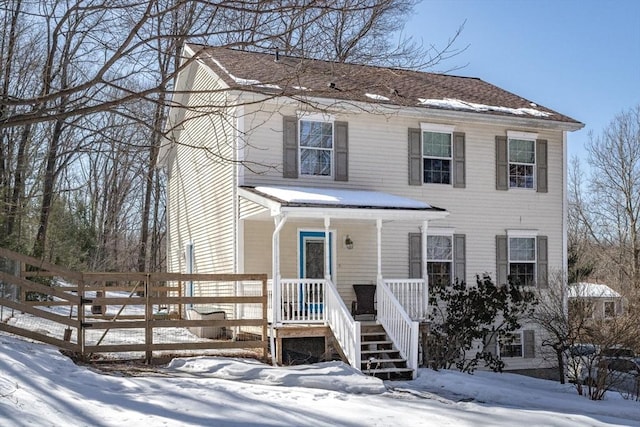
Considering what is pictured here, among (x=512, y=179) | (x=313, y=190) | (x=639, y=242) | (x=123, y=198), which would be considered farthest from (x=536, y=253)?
(x=123, y=198)

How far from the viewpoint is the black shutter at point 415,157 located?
16.3 metres

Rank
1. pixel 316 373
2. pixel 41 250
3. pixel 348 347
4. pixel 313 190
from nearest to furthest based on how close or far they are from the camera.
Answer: pixel 316 373 → pixel 348 347 → pixel 313 190 → pixel 41 250

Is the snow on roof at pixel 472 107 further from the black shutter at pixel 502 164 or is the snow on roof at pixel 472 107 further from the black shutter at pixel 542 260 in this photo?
the black shutter at pixel 542 260

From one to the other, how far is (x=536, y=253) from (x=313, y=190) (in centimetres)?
632

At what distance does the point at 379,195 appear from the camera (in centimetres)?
1505

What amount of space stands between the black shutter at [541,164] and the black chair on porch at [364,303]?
17.9 ft

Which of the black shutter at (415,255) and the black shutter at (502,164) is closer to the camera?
the black shutter at (415,255)

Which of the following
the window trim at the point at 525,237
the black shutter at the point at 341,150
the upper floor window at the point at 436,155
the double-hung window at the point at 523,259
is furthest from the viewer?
the double-hung window at the point at 523,259

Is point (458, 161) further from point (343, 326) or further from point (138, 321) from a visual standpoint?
point (138, 321)

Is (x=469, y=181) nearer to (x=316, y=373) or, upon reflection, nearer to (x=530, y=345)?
(x=530, y=345)

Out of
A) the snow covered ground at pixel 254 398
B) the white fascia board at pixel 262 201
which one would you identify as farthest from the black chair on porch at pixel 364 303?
the white fascia board at pixel 262 201

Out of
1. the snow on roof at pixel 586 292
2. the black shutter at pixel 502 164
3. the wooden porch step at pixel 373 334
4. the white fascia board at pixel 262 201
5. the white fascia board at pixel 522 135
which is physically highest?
the white fascia board at pixel 522 135

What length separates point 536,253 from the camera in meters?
17.5

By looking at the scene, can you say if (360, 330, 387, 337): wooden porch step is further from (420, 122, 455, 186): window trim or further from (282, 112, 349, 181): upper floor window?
(420, 122, 455, 186): window trim
